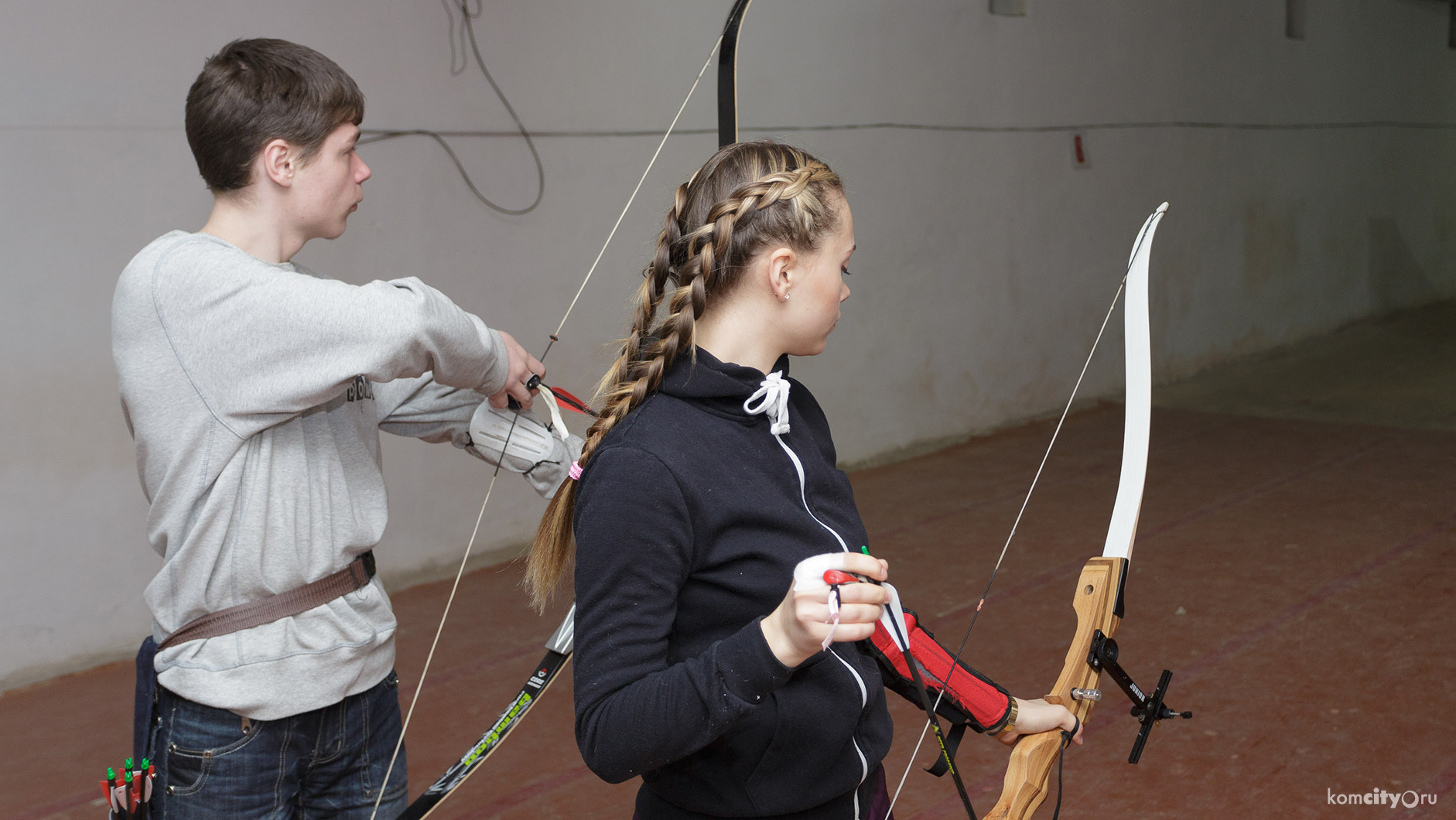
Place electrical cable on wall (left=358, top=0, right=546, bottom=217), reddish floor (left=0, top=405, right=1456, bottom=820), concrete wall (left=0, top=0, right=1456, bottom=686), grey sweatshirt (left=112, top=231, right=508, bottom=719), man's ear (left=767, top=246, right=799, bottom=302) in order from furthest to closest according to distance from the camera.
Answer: electrical cable on wall (left=358, top=0, right=546, bottom=217), concrete wall (left=0, top=0, right=1456, bottom=686), reddish floor (left=0, top=405, right=1456, bottom=820), grey sweatshirt (left=112, top=231, right=508, bottom=719), man's ear (left=767, top=246, right=799, bottom=302)

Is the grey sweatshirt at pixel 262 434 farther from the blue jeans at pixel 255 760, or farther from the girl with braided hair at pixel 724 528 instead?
the girl with braided hair at pixel 724 528

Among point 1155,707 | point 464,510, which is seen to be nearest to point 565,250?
point 464,510

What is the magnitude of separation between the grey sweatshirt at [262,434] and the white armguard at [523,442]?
14 centimetres

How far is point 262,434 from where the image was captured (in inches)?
46.5

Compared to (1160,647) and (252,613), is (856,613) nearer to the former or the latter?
(252,613)

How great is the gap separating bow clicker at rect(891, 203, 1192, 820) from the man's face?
2.56ft

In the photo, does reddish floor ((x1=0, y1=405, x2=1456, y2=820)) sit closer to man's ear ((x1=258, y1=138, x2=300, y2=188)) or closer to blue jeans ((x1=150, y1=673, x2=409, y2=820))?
blue jeans ((x1=150, y1=673, x2=409, y2=820))

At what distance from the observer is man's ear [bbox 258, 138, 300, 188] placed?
46.3 inches

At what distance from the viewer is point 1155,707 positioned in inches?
54.3

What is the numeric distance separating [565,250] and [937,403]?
2.24 m

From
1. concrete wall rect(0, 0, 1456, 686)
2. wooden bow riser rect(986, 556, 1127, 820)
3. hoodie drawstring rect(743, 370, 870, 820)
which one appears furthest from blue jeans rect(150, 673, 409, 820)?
concrete wall rect(0, 0, 1456, 686)

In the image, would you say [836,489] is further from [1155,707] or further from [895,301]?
[895,301]

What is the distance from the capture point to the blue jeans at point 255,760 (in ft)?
3.96

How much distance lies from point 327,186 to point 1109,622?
39.2 inches
